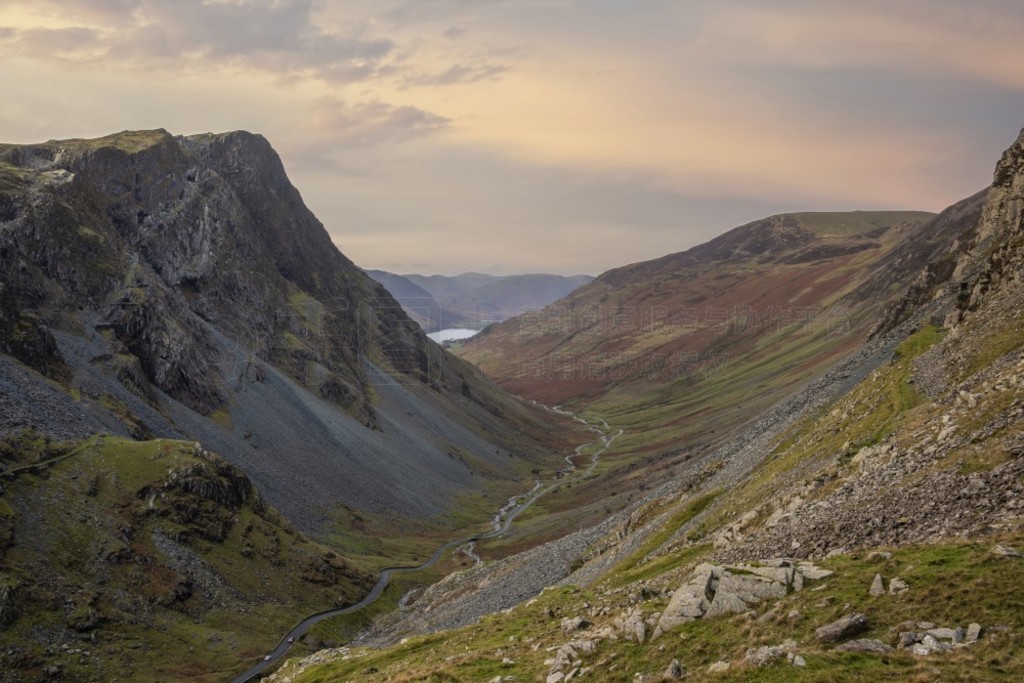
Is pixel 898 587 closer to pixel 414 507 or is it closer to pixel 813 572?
pixel 813 572

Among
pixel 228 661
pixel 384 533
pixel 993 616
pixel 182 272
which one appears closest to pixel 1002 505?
pixel 993 616

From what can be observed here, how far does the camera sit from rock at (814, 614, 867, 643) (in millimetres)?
25094

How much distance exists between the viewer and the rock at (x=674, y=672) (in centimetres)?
2631

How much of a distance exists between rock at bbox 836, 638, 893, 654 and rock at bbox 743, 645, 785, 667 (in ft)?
6.07

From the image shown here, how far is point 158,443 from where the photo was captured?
11362 centimetres

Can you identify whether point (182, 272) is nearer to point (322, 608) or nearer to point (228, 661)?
point (322, 608)

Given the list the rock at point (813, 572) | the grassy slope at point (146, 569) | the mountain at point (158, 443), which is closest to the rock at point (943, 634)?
the rock at point (813, 572)

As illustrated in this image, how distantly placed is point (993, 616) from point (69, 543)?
318 feet

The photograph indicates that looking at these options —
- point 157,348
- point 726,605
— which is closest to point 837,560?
point 726,605

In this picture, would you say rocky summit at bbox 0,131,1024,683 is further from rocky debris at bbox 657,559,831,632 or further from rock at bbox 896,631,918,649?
rock at bbox 896,631,918,649

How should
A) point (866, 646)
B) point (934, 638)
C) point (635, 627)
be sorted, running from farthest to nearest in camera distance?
1. point (635, 627)
2. point (866, 646)
3. point (934, 638)

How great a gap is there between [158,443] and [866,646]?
361 feet

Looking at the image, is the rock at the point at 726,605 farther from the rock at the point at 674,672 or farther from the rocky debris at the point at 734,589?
the rock at the point at 674,672

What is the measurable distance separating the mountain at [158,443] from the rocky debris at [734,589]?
69.8 m
